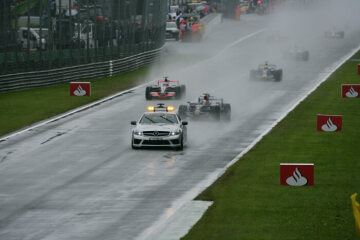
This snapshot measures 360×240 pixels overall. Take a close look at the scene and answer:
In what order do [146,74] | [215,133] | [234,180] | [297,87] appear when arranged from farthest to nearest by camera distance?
[146,74] → [297,87] → [215,133] → [234,180]

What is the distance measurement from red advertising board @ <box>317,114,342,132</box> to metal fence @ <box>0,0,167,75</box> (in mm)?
20248

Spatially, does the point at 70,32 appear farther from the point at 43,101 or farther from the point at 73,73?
the point at 43,101

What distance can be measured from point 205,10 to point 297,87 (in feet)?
200

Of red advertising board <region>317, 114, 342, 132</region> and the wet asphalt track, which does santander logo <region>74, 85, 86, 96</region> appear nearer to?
the wet asphalt track

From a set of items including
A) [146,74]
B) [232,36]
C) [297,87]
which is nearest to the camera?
[297,87]

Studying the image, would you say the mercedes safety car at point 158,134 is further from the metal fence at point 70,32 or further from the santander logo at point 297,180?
the metal fence at point 70,32

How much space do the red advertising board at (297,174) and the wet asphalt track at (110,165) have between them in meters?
2.78

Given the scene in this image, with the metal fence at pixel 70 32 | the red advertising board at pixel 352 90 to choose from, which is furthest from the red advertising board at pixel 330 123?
the metal fence at pixel 70 32

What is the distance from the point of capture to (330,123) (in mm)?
34344

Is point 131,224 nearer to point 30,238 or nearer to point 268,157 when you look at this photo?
point 30,238

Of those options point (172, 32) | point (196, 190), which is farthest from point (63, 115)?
point (172, 32)

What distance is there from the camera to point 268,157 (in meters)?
28.6

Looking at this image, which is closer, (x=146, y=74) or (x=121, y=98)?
(x=121, y=98)

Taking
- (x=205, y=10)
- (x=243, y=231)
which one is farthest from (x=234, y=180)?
(x=205, y=10)
